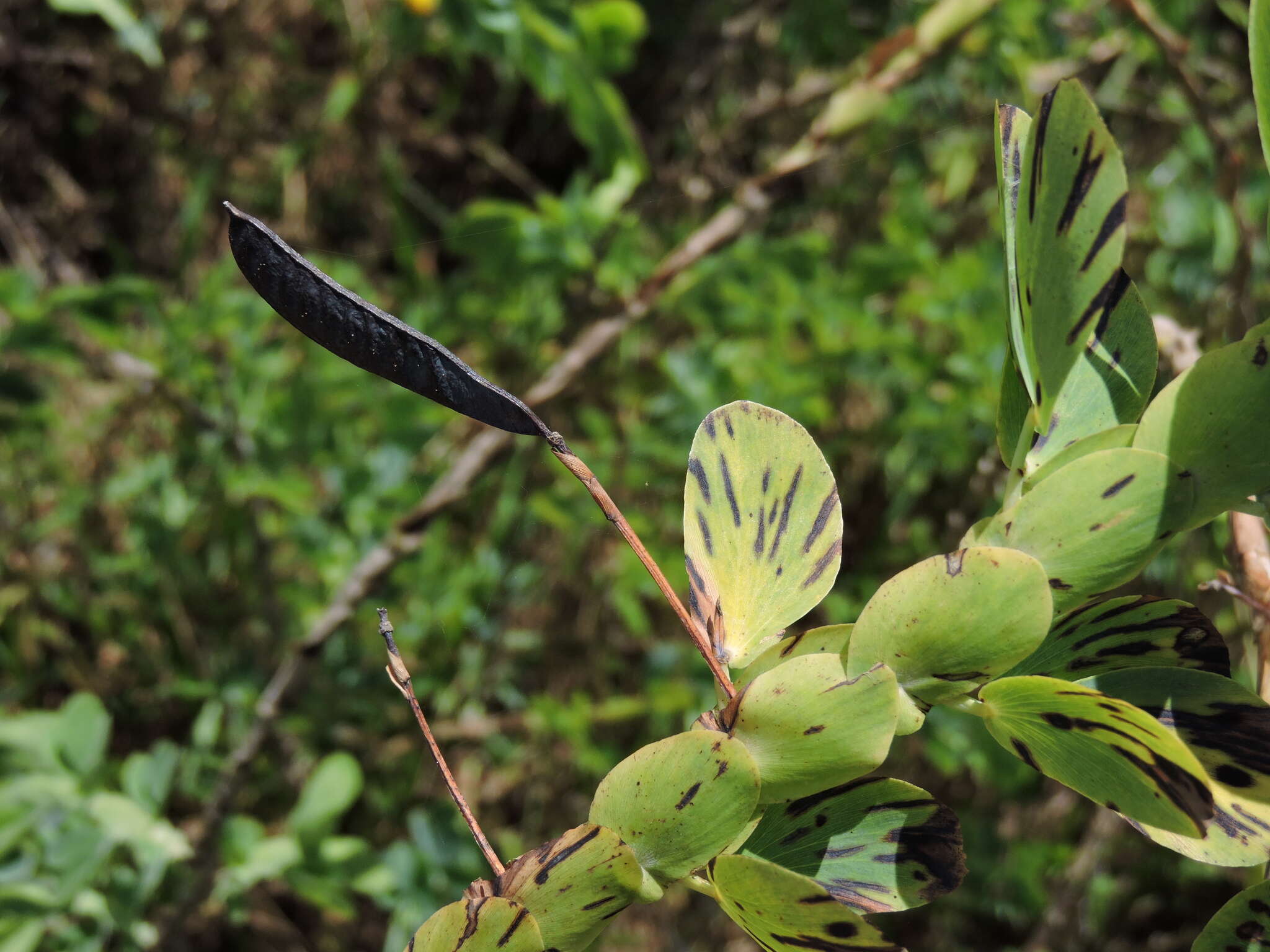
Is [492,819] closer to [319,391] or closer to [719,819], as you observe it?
[319,391]

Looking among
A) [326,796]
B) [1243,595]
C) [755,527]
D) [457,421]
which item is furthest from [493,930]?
[457,421]

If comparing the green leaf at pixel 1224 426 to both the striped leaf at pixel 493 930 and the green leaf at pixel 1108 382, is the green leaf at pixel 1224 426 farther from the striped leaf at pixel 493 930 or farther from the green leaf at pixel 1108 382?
the striped leaf at pixel 493 930

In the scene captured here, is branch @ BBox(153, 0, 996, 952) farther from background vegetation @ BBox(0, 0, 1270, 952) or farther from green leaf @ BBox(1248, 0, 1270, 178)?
green leaf @ BBox(1248, 0, 1270, 178)

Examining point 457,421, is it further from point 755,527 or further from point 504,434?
point 755,527

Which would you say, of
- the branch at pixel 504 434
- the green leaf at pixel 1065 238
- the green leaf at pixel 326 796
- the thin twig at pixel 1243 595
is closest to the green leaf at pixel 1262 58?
the green leaf at pixel 1065 238

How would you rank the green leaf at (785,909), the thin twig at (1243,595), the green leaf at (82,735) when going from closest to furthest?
1. the green leaf at (785,909)
2. the thin twig at (1243,595)
3. the green leaf at (82,735)

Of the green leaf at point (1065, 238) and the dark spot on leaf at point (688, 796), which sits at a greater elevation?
the green leaf at point (1065, 238)
